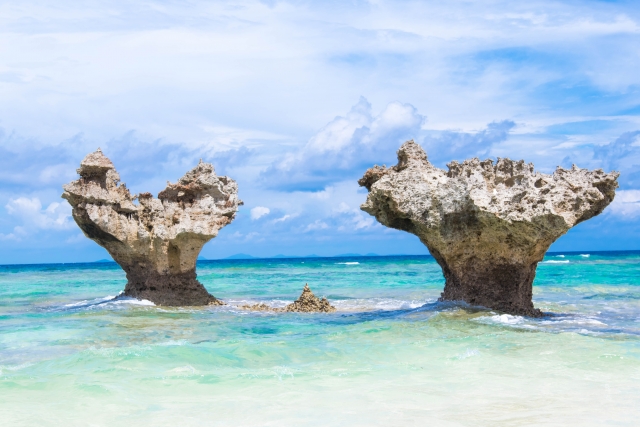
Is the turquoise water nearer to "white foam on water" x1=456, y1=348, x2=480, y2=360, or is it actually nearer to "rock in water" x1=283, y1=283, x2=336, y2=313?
"white foam on water" x1=456, y1=348, x2=480, y2=360

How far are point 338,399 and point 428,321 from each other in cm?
488

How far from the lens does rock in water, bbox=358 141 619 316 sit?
34.7 feet

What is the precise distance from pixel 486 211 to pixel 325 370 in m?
4.56

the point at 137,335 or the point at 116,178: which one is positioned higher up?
the point at 116,178

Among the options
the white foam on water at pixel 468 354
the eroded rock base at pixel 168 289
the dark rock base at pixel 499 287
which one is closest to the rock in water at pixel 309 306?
the eroded rock base at pixel 168 289

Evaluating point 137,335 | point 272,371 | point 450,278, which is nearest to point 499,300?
point 450,278

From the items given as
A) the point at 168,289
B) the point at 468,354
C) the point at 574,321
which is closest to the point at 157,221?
the point at 168,289

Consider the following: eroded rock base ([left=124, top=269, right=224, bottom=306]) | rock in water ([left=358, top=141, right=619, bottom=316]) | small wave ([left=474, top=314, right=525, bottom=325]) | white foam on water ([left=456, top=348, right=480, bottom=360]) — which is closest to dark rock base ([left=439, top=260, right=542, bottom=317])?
rock in water ([left=358, top=141, right=619, bottom=316])

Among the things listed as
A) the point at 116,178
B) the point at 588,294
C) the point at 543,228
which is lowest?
the point at 588,294

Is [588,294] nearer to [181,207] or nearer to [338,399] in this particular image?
[181,207]

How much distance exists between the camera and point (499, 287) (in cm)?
1201

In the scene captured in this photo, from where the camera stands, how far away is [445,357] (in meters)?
8.41

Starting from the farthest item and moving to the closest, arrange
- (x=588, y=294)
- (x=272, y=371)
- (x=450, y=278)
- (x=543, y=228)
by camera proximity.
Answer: (x=588, y=294), (x=450, y=278), (x=543, y=228), (x=272, y=371)

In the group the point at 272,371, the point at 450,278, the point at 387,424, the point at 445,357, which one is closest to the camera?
the point at 387,424
